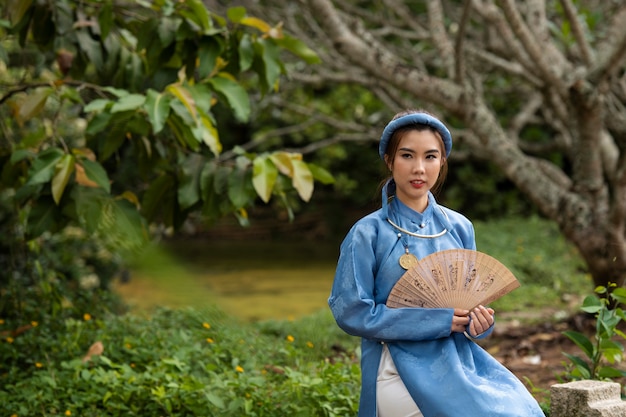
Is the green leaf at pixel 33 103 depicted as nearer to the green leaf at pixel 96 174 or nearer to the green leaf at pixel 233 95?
the green leaf at pixel 96 174

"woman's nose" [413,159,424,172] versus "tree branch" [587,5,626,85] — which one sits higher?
"tree branch" [587,5,626,85]

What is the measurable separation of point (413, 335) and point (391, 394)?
A: 19cm

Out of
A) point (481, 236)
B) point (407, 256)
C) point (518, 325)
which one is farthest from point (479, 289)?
point (481, 236)

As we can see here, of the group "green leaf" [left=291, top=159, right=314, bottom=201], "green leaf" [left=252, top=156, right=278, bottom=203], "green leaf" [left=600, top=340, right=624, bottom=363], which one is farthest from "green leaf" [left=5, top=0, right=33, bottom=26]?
"green leaf" [left=600, top=340, right=624, bottom=363]

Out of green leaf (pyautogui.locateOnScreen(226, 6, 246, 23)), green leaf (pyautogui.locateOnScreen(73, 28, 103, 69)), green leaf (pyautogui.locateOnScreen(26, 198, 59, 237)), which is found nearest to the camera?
green leaf (pyautogui.locateOnScreen(26, 198, 59, 237))

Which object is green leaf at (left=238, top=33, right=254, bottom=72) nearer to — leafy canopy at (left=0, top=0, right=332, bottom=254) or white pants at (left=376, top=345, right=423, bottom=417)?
leafy canopy at (left=0, top=0, right=332, bottom=254)

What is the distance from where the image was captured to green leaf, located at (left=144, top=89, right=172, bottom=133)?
3.65 meters

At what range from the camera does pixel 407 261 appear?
8.32ft

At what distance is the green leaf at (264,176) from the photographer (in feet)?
13.2

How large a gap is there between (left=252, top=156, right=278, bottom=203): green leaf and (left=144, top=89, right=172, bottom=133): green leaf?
54cm

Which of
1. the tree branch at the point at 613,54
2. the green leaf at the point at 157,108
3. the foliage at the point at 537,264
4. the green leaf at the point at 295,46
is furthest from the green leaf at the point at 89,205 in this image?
the foliage at the point at 537,264

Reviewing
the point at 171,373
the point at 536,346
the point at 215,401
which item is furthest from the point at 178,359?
the point at 536,346

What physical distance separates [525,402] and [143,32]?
2.71 m

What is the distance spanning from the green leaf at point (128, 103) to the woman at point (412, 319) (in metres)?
1.48
